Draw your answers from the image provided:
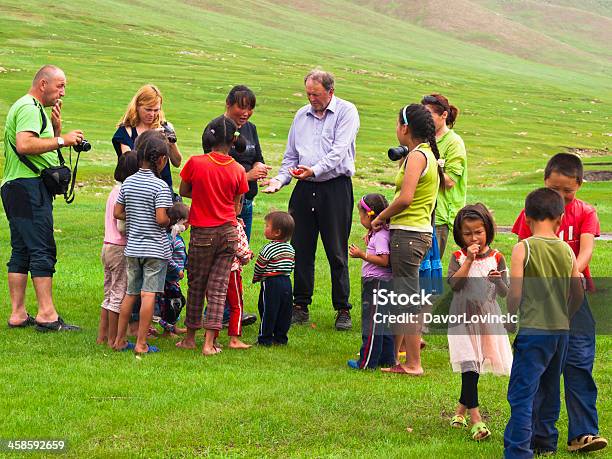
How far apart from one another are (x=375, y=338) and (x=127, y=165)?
2945 mm

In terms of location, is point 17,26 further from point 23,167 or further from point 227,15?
point 23,167

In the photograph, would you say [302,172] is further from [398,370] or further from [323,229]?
[398,370]

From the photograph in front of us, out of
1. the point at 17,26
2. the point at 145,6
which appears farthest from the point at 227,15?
the point at 17,26

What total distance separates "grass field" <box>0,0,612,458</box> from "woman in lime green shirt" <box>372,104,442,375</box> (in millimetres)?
477

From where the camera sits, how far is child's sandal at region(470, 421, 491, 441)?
648 cm

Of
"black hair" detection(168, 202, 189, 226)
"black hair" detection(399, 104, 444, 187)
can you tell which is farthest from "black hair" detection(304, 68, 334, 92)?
"black hair" detection(168, 202, 189, 226)

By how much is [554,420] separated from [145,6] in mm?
148066

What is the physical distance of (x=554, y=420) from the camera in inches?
249

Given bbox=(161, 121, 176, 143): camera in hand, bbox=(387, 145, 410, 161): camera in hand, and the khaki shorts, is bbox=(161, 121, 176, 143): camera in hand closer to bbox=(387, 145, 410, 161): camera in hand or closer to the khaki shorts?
the khaki shorts

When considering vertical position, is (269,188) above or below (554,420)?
above

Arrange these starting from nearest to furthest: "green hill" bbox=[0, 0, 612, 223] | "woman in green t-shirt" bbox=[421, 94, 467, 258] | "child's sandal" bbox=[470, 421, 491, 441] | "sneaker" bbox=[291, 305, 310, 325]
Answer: "child's sandal" bbox=[470, 421, 491, 441], "woman in green t-shirt" bbox=[421, 94, 467, 258], "sneaker" bbox=[291, 305, 310, 325], "green hill" bbox=[0, 0, 612, 223]

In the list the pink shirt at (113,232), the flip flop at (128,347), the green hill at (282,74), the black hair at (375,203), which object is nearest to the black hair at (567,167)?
the black hair at (375,203)

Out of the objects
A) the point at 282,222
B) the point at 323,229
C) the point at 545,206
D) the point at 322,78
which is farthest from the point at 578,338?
the point at 322,78

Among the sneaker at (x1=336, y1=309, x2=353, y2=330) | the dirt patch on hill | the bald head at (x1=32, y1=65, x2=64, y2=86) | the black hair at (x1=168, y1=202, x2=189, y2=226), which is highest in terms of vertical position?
the bald head at (x1=32, y1=65, x2=64, y2=86)
